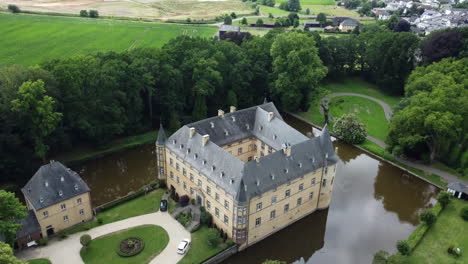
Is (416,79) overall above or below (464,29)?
below

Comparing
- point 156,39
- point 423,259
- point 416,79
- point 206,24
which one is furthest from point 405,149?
point 206,24

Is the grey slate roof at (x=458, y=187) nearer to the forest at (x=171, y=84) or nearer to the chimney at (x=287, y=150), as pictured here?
the forest at (x=171, y=84)

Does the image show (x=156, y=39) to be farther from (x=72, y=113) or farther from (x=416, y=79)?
(x=416, y=79)

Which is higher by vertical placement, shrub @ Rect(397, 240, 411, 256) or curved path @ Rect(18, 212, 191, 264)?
shrub @ Rect(397, 240, 411, 256)

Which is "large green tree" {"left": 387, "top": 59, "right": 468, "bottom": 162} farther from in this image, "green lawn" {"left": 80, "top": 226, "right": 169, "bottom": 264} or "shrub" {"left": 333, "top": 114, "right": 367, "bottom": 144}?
"green lawn" {"left": 80, "top": 226, "right": 169, "bottom": 264}

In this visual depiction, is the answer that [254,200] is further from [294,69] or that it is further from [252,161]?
[294,69]

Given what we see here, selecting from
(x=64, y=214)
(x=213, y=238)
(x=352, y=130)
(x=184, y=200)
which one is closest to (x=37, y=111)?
(x=64, y=214)

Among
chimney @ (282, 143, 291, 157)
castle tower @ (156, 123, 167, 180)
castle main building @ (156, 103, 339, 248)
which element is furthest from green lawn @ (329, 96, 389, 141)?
castle tower @ (156, 123, 167, 180)
